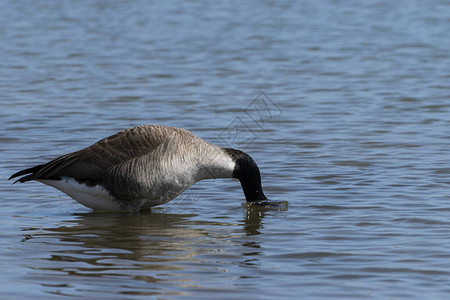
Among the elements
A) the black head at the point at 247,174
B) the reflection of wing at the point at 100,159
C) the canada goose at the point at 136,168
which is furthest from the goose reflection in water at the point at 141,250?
the reflection of wing at the point at 100,159

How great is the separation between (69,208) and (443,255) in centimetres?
456

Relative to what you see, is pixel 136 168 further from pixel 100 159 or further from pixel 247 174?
pixel 247 174

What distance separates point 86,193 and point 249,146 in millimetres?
4527

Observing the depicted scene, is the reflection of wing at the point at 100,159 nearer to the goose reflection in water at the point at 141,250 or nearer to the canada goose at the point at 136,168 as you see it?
the canada goose at the point at 136,168

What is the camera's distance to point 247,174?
9.70 meters

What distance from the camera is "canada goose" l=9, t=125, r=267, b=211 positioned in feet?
30.2

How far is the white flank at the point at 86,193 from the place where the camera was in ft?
30.7

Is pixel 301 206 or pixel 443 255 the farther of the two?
pixel 301 206

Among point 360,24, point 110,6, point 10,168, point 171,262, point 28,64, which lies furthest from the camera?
point 110,6

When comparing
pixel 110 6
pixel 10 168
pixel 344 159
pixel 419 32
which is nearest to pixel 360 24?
pixel 419 32

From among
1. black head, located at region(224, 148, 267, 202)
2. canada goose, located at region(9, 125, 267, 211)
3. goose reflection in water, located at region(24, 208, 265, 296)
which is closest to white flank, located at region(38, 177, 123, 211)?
canada goose, located at region(9, 125, 267, 211)

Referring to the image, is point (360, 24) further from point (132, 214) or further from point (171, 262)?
point (171, 262)

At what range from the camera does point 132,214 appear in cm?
980

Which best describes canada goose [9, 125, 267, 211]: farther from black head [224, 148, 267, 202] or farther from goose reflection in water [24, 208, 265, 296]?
goose reflection in water [24, 208, 265, 296]
